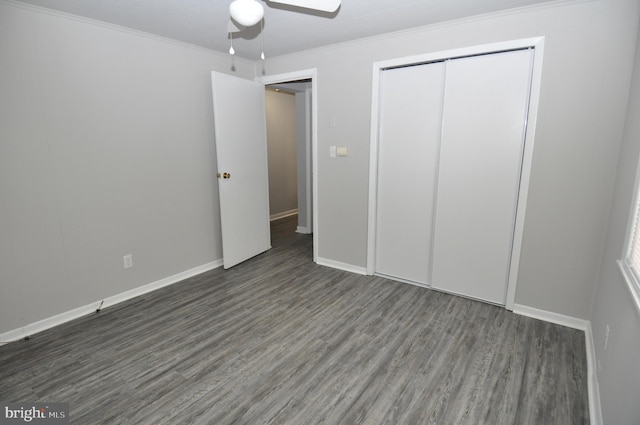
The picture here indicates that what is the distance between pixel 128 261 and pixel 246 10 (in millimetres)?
2471

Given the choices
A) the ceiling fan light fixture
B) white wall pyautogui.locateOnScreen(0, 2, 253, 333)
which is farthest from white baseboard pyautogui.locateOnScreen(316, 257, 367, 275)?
the ceiling fan light fixture

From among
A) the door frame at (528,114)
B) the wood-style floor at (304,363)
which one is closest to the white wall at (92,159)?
the wood-style floor at (304,363)

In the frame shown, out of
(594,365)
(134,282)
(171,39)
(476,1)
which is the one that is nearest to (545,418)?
(594,365)

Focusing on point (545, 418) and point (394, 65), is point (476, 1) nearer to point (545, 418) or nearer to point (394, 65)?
point (394, 65)

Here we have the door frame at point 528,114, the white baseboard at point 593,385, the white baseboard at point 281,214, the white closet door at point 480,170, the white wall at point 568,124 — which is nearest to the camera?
the white baseboard at point 593,385

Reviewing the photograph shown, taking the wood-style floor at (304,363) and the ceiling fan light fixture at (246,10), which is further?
the wood-style floor at (304,363)

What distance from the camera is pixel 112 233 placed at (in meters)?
2.87

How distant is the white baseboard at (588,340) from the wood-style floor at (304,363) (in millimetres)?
49

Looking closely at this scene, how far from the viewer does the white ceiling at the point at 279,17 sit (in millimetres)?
2309

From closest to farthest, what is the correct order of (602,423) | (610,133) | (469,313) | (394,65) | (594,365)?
(602,423) < (594,365) < (610,133) < (469,313) < (394,65)

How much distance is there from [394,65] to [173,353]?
9.83 feet

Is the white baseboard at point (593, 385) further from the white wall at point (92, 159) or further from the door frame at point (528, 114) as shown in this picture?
the white wall at point (92, 159)

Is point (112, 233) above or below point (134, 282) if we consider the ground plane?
above

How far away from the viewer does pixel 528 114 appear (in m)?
2.50
